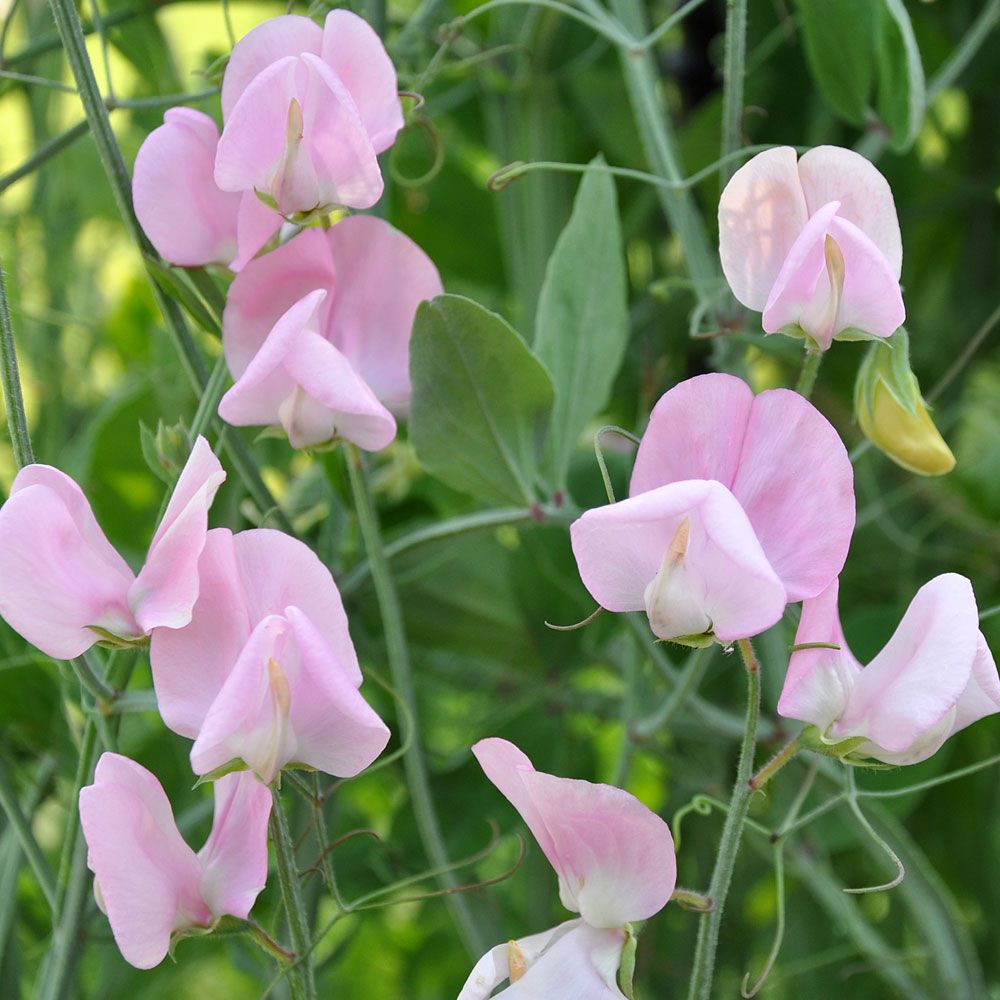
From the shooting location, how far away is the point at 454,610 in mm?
645

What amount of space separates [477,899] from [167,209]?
1.10 feet

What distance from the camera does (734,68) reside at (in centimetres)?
43

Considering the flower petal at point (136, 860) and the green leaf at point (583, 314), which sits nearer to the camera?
the flower petal at point (136, 860)

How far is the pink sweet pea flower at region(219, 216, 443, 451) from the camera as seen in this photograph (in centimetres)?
35

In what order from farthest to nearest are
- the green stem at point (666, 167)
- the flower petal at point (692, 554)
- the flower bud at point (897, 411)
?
the green stem at point (666, 167)
the flower bud at point (897, 411)
the flower petal at point (692, 554)

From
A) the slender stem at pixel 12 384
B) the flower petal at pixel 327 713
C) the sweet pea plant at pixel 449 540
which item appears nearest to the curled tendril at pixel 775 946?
the sweet pea plant at pixel 449 540

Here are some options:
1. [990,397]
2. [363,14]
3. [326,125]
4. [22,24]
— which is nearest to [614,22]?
[363,14]

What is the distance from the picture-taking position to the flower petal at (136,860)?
12.1 inches

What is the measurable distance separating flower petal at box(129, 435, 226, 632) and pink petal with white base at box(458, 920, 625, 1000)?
0.11m

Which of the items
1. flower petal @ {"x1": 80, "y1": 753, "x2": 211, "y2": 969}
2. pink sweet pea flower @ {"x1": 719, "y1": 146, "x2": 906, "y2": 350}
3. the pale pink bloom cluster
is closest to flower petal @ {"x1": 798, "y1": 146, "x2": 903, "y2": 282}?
pink sweet pea flower @ {"x1": 719, "y1": 146, "x2": 906, "y2": 350}

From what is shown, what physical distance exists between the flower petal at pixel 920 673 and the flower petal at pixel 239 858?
0.15 meters

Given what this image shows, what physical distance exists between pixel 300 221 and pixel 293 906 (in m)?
0.18

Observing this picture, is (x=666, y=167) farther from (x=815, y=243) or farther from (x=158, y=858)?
(x=158, y=858)

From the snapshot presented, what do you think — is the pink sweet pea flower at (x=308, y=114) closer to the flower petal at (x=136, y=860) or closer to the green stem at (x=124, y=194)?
the green stem at (x=124, y=194)
